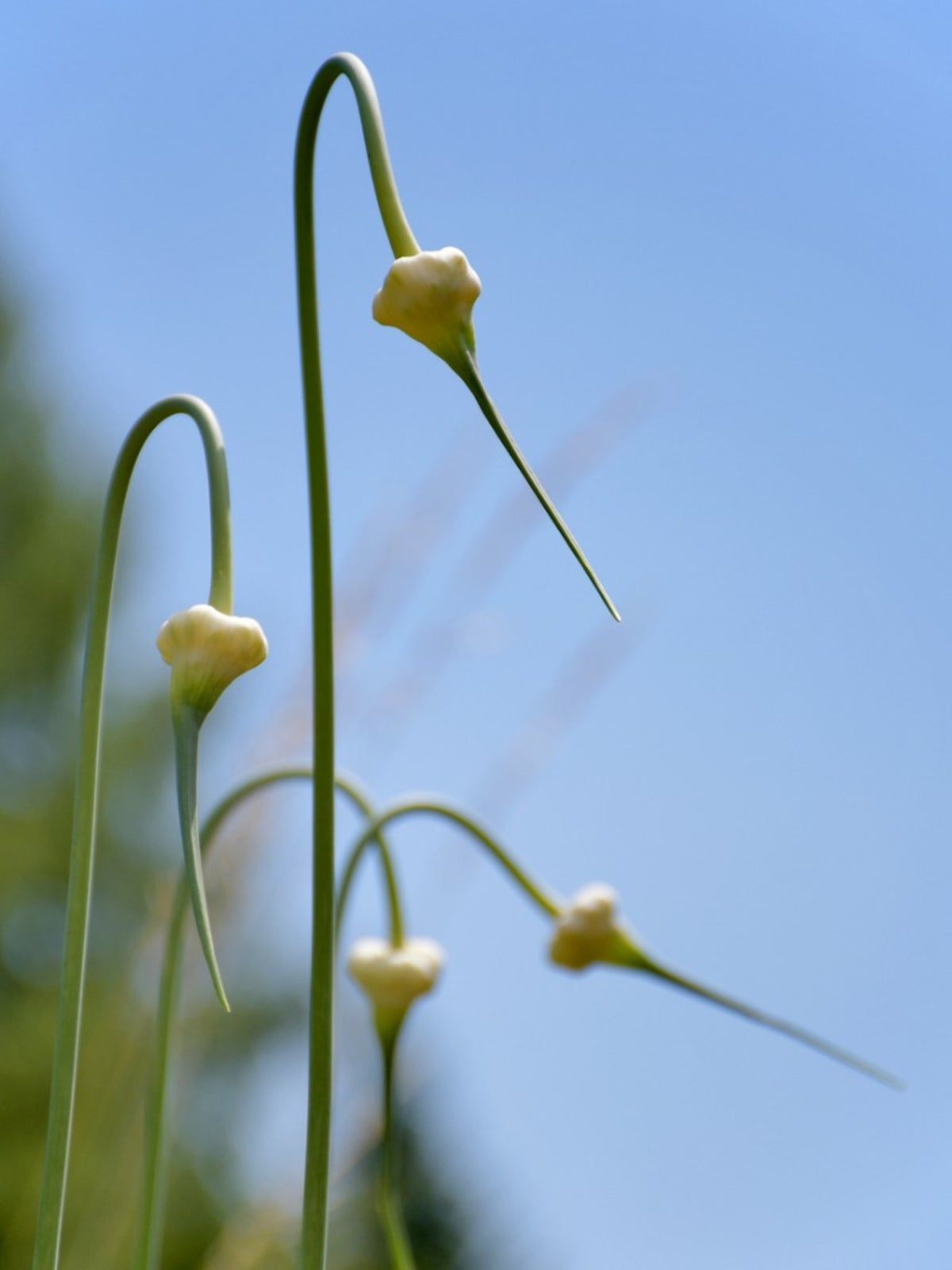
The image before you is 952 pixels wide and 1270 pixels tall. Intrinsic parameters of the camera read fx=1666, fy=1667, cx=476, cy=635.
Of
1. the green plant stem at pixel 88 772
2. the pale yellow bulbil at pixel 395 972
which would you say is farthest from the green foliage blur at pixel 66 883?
the green plant stem at pixel 88 772

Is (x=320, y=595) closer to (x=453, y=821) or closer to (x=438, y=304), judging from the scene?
(x=438, y=304)

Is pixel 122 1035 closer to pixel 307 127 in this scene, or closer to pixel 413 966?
pixel 413 966

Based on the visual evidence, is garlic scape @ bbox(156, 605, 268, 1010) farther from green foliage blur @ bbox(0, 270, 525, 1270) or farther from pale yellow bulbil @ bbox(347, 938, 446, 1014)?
green foliage blur @ bbox(0, 270, 525, 1270)

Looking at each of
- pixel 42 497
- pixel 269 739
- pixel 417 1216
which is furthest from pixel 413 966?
pixel 42 497

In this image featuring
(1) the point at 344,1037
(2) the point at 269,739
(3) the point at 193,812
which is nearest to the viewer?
(3) the point at 193,812

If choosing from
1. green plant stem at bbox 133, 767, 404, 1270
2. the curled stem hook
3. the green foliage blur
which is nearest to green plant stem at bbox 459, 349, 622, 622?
the curled stem hook

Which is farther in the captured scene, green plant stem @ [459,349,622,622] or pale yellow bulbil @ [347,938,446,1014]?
pale yellow bulbil @ [347,938,446,1014]

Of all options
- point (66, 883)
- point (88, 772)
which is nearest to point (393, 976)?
point (88, 772)
